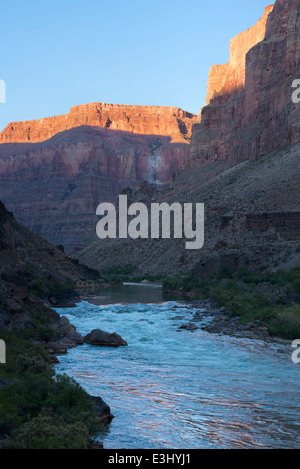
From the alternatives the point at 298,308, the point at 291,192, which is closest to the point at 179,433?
the point at 298,308

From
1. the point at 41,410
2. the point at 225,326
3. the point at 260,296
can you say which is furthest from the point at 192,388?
the point at 260,296

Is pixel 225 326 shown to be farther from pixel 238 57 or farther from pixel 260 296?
pixel 238 57

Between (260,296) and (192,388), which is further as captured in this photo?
(260,296)

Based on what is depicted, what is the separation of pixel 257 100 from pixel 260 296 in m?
60.5

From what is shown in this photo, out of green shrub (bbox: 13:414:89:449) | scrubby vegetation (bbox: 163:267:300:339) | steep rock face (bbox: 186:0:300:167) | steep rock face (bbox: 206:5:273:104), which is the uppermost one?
steep rock face (bbox: 206:5:273:104)

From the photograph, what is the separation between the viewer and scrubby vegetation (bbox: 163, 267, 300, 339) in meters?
23.2

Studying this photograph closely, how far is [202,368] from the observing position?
660 inches

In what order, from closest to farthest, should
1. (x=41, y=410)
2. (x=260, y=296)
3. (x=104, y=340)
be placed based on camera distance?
(x=41, y=410) → (x=104, y=340) → (x=260, y=296)

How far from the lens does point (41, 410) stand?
10.7 meters

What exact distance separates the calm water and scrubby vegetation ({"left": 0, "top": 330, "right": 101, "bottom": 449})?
737mm

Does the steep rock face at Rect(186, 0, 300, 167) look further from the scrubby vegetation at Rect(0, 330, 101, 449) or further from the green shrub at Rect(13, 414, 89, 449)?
the green shrub at Rect(13, 414, 89, 449)

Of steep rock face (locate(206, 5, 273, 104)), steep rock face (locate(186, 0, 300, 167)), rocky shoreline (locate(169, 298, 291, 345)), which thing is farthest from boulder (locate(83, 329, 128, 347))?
steep rock face (locate(206, 5, 273, 104))

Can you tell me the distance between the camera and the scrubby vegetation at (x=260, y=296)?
76.3ft

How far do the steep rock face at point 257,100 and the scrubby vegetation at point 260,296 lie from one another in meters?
33.0
